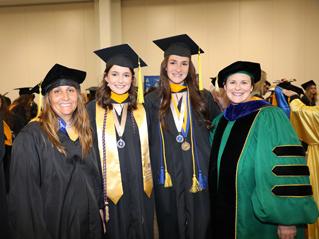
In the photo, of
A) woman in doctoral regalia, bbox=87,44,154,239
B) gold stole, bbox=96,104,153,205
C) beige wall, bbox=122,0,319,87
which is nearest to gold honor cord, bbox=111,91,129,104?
woman in doctoral regalia, bbox=87,44,154,239

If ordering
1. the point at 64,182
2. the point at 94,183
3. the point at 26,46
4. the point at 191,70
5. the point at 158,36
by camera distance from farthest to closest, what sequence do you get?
the point at 26,46, the point at 158,36, the point at 191,70, the point at 94,183, the point at 64,182

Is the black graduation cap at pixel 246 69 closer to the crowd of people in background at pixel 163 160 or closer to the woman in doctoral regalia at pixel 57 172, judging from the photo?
the crowd of people in background at pixel 163 160

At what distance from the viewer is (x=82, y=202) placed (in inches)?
83.6

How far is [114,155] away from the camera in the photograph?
2602mm

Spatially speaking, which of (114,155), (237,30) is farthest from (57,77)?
(237,30)

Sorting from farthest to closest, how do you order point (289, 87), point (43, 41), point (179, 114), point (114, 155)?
point (43, 41), point (289, 87), point (179, 114), point (114, 155)

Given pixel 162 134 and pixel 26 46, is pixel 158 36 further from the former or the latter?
pixel 162 134

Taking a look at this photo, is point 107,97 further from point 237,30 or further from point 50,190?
point 237,30

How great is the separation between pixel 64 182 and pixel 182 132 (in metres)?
1.25

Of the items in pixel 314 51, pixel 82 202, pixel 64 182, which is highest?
pixel 314 51

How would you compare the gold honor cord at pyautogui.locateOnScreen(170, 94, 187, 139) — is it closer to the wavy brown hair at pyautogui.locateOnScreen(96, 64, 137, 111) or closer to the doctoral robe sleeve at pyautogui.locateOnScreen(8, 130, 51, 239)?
the wavy brown hair at pyautogui.locateOnScreen(96, 64, 137, 111)

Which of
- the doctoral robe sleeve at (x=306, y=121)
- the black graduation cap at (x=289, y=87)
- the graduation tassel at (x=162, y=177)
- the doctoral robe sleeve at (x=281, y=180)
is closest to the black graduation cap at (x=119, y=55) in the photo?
the graduation tassel at (x=162, y=177)

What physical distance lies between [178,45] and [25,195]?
6.69 ft


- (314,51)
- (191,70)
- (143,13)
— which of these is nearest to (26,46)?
(143,13)
